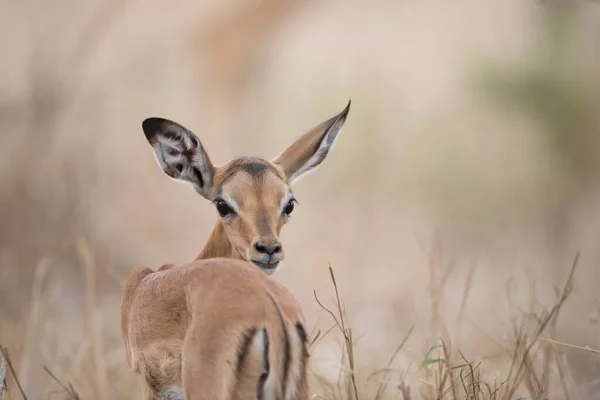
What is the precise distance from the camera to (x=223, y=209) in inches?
217

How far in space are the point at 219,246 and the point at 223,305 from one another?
161 cm

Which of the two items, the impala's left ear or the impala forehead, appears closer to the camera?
the impala forehead

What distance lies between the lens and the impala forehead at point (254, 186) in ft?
17.9

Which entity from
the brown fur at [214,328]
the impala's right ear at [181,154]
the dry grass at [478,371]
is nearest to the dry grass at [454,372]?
the dry grass at [478,371]

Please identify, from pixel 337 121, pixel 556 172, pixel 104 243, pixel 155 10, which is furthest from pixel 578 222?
pixel 155 10

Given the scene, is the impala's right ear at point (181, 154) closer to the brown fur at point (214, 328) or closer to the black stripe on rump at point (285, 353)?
the brown fur at point (214, 328)

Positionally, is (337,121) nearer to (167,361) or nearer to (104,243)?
(167,361)

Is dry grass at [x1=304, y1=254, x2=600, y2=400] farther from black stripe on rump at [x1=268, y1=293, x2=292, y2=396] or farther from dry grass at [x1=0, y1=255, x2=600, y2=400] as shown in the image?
black stripe on rump at [x1=268, y1=293, x2=292, y2=396]

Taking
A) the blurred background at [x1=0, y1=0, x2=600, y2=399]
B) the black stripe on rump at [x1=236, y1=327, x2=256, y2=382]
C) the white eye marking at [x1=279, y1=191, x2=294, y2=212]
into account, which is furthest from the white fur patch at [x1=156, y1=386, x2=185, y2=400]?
the blurred background at [x1=0, y1=0, x2=600, y2=399]

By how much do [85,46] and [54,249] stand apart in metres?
4.36

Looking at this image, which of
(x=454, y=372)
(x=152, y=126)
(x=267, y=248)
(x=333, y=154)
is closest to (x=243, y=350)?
(x=267, y=248)

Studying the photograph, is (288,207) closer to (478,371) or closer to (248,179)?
(248,179)

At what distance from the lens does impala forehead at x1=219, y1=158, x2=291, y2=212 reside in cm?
546

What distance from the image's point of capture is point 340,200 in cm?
1303
